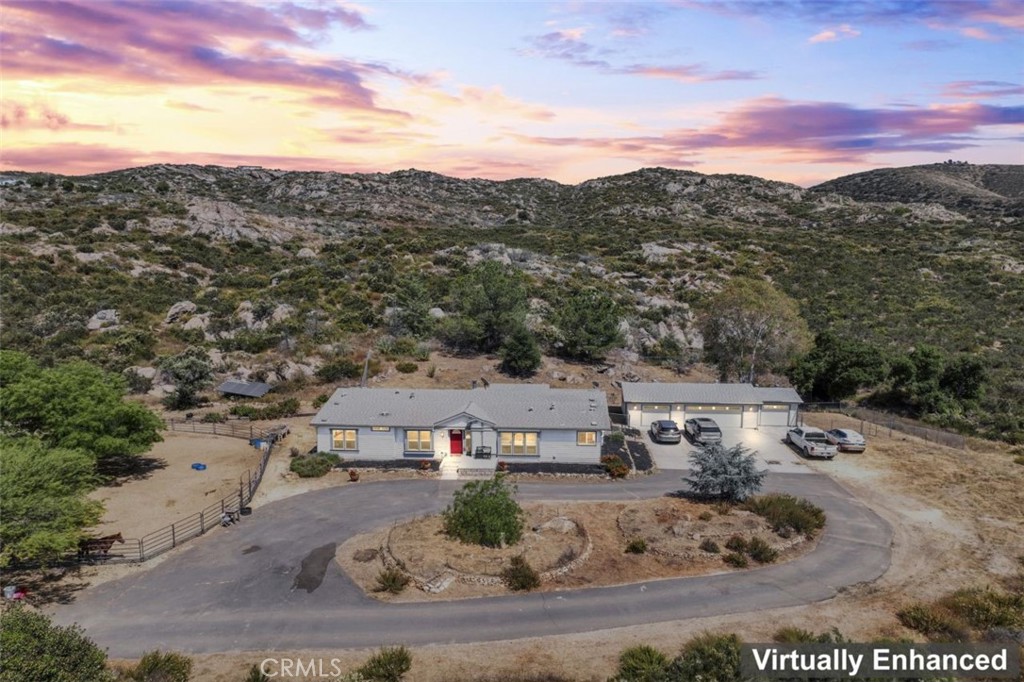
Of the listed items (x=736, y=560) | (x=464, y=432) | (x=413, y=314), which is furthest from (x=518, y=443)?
(x=413, y=314)

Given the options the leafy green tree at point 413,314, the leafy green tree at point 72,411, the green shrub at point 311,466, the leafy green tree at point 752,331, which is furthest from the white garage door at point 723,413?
the leafy green tree at point 72,411

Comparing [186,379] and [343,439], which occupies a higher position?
[186,379]

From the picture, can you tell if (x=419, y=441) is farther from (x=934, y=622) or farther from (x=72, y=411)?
(x=934, y=622)

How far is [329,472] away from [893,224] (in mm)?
123504

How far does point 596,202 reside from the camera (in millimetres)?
153625

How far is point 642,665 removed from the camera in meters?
17.5

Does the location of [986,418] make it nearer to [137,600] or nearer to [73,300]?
[137,600]

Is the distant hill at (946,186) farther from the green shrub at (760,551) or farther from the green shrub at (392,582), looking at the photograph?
the green shrub at (392,582)

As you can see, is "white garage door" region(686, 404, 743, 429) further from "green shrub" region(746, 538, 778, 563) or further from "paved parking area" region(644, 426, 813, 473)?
"green shrub" region(746, 538, 778, 563)

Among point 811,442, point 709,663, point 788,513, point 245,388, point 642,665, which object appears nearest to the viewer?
point 709,663

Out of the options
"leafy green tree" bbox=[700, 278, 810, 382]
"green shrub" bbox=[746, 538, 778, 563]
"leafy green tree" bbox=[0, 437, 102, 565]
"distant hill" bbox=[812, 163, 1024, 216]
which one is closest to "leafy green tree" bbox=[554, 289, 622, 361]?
"leafy green tree" bbox=[700, 278, 810, 382]

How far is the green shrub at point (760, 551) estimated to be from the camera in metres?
24.6

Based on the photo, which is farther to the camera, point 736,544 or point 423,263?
point 423,263

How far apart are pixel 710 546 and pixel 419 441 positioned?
61.2 ft
